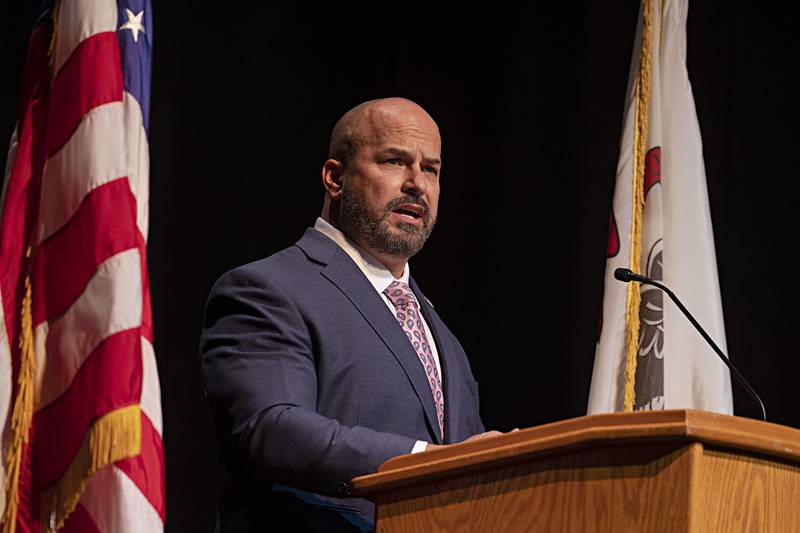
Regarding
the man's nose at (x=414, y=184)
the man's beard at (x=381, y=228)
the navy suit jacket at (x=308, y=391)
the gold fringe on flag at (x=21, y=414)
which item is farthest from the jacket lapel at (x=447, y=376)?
the gold fringe on flag at (x=21, y=414)

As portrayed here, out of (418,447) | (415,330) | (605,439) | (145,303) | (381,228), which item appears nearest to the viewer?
(605,439)

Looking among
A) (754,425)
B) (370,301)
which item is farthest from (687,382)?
(754,425)

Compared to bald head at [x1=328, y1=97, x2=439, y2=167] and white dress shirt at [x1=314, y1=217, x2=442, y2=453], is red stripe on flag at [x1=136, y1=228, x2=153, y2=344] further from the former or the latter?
bald head at [x1=328, y1=97, x2=439, y2=167]

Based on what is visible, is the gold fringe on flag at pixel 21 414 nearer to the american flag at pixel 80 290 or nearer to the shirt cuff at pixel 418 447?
the american flag at pixel 80 290

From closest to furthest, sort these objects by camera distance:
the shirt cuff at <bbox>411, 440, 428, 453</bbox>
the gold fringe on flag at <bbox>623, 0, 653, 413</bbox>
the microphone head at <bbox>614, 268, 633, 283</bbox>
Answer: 1. the shirt cuff at <bbox>411, 440, 428, 453</bbox>
2. the microphone head at <bbox>614, 268, 633, 283</bbox>
3. the gold fringe on flag at <bbox>623, 0, 653, 413</bbox>

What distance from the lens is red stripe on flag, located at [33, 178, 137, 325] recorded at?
2.16 m

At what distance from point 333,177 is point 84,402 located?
0.80 metres

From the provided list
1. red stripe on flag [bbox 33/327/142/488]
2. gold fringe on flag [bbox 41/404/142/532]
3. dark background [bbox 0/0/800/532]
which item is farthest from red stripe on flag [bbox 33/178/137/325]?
dark background [bbox 0/0/800/532]

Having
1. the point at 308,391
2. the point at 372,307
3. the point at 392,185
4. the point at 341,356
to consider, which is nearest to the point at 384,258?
the point at 392,185

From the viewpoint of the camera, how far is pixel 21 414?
6.77 ft

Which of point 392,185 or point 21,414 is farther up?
point 392,185

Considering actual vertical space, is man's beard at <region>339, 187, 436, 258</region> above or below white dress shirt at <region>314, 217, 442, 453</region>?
above

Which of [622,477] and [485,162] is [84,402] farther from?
[485,162]

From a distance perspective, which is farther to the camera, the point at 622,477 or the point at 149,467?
the point at 149,467
